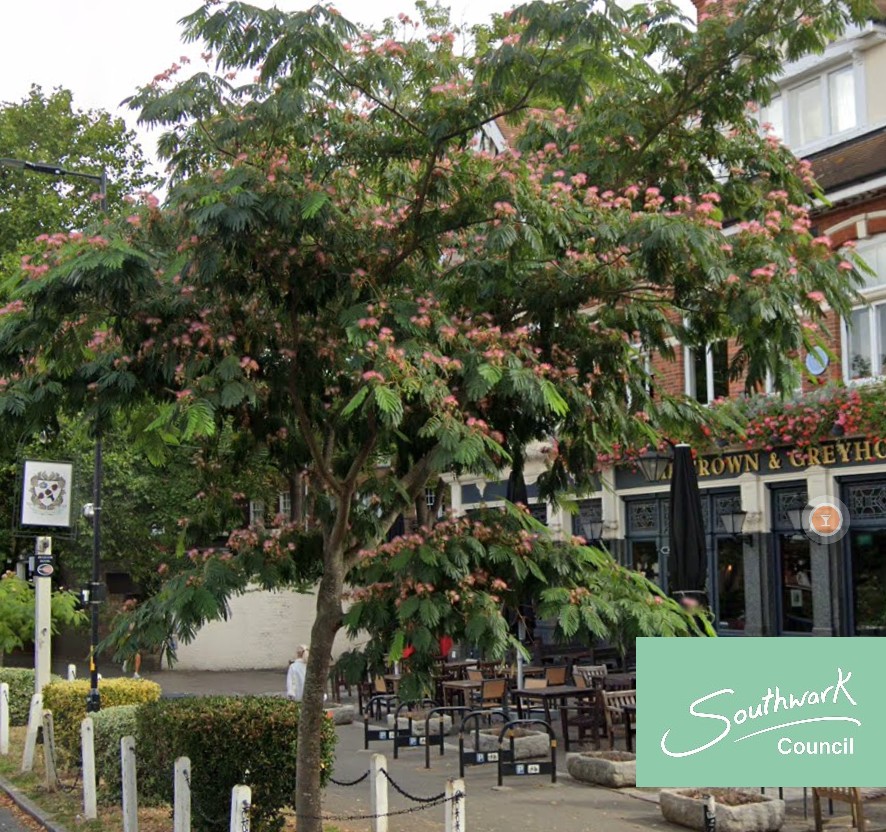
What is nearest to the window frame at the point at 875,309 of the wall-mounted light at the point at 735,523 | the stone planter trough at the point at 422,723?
the wall-mounted light at the point at 735,523

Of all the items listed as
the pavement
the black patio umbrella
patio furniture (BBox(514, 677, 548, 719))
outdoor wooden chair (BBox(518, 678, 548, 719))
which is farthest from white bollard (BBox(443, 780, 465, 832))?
outdoor wooden chair (BBox(518, 678, 548, 719))

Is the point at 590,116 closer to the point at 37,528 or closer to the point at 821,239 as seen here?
the point at 821,239

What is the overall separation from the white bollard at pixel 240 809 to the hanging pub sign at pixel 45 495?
451 inches

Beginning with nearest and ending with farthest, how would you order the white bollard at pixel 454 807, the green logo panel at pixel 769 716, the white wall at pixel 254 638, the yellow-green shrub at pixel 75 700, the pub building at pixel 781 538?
the green logo panel at pixel 769 716 → the white bollard at pixel 454 807 → the yellow-green shrub at pixel 75 700 → the pub building at pixel 781 538 → the white wall at pixel 254 638

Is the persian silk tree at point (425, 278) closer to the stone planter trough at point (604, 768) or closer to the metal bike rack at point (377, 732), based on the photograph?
the stone planter trough at point (604, 768)

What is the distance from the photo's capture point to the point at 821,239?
9156 mm

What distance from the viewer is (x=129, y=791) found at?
38.9 feet

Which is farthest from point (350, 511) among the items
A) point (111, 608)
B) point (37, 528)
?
point (111, 608)

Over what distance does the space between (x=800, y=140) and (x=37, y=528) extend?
48.2 ft

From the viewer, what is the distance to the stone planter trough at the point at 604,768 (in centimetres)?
1405

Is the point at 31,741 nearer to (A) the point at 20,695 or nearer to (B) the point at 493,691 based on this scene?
(A) the point at 20,695

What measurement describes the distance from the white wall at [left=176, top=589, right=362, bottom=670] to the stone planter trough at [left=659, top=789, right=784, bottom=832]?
952 inches

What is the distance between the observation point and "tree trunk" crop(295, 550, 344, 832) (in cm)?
970

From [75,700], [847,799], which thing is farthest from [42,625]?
[847,799]
